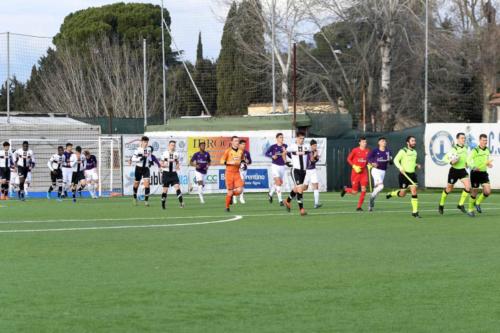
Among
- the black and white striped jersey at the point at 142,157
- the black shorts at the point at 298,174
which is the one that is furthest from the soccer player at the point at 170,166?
the black shorts at the point at 298,174

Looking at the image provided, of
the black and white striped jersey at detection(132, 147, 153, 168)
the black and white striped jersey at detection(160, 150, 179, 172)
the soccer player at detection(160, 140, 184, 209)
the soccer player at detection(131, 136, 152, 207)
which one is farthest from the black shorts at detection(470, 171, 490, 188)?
the black and white striped jersey at detection(132, 147, 153, 168)

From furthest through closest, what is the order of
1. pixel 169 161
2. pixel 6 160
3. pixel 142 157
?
1. pixel 6 160
2. pixel 142 157
3. pixel 169 161

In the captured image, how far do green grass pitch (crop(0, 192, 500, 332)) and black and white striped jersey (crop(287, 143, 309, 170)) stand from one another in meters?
3.38

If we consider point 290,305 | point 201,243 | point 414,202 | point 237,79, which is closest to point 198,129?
point 237,79

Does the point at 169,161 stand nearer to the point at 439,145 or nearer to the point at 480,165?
the point at 480,165

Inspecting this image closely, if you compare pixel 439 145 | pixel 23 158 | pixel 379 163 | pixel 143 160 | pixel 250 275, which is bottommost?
pixel 250 275

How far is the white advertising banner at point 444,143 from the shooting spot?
126 feet

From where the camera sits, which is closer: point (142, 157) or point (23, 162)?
point (142, 157)

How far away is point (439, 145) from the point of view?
40094 millimetres

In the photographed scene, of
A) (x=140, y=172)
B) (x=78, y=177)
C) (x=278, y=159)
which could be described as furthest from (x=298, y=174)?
(x=78, y=177)

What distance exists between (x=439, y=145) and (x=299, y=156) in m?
15.3

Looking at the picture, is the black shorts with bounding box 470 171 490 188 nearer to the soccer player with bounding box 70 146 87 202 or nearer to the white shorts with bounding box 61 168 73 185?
the soccer player with bounding box 70 146 87 202

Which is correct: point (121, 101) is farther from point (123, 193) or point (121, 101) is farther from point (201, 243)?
point (201, 243)

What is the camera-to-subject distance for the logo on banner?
131 ft
